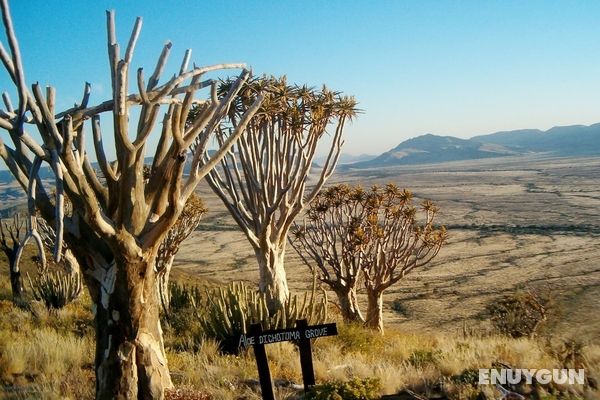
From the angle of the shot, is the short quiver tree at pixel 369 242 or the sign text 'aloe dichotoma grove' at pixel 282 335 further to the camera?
the short quiver tree at pixel 369 242

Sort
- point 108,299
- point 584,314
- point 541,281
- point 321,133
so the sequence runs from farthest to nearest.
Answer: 1. point 541,281
2. point 584,314
3. point 321,133
4. point 108,299

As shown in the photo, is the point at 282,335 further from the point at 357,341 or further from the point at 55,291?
the point at 55,291

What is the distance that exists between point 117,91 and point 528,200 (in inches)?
2417

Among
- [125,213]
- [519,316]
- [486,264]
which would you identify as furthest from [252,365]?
[486,264]

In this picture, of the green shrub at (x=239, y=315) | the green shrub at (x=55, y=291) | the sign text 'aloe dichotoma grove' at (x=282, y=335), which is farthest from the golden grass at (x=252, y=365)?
the green shrub at (x=55, y=291)

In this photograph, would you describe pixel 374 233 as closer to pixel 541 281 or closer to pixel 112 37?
pixel 112 37

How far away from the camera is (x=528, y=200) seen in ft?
192

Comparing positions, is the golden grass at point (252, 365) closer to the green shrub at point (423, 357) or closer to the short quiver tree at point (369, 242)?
the green shrub at point (423, 357)

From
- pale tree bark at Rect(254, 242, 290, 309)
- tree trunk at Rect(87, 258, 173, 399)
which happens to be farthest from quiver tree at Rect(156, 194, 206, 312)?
tree trunk at Rect(87, 258, 173, 399)

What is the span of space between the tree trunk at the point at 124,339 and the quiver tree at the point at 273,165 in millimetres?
5182

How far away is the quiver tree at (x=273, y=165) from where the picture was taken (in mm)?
10250

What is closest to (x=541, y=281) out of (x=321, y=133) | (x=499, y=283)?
(x=499, y=283)

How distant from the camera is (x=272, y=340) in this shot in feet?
16.4

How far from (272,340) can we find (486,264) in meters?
25.3
